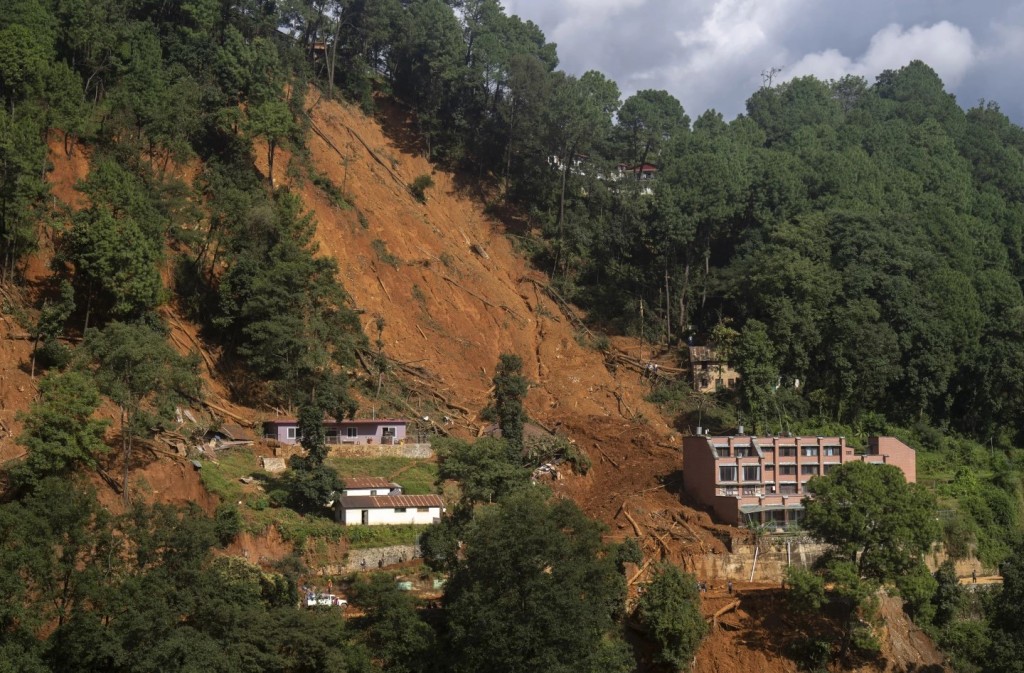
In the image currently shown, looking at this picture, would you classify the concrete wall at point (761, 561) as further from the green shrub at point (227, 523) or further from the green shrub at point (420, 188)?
the green shrub at point (420, 188)

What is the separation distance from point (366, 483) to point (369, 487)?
207 mm

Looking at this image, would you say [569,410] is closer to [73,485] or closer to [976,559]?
[976,559]

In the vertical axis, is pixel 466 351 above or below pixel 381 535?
above

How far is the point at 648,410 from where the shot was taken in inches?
2456

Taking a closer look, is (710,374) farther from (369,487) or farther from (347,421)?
(369,487)

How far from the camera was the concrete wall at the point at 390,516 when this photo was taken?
46.4m

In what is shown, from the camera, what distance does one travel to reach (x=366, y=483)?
158ft

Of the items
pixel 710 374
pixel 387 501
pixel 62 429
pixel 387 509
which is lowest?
pixel 387 509

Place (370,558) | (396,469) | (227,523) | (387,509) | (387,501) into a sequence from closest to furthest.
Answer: (227,523) < (370,558) < (387,509) < (387,501) < (396,469)

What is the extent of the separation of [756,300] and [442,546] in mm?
26760

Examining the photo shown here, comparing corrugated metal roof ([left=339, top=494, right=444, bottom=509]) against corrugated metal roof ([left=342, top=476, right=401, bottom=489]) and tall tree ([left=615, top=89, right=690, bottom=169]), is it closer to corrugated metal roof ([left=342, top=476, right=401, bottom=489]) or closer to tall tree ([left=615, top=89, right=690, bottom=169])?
corrugated metal roof ([left=342, top=476, right=401, bottom=489])

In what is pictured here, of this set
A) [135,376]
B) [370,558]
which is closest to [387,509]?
[370,558]

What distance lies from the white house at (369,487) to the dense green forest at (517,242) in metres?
1.53

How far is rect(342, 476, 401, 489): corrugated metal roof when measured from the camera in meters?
47.9
